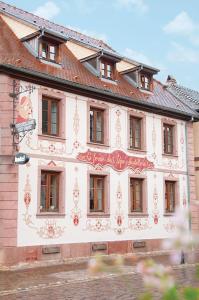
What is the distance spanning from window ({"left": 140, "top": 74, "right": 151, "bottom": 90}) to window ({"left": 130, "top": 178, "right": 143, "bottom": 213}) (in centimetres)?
443

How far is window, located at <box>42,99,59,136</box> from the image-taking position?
56.2 feet

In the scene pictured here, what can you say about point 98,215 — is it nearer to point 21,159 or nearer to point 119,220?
point 119,220

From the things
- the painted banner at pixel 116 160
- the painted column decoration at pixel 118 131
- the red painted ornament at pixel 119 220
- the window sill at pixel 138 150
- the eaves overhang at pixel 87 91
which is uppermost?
the eaves overhang at pixel 87 91

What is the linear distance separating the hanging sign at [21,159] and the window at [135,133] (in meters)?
6.49

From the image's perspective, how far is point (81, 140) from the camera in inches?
712

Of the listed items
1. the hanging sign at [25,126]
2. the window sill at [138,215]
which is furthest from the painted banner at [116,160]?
the hanging sign at [25,126]

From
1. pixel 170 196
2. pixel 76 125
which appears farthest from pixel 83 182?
pixel 170 196

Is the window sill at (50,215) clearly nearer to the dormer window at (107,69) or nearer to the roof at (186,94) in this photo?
the dormer window at (107,69)

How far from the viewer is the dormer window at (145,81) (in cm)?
2228

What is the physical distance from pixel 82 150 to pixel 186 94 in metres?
10.5

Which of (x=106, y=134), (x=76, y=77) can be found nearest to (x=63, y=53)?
(x=76, y=77)

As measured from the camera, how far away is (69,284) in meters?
11.0

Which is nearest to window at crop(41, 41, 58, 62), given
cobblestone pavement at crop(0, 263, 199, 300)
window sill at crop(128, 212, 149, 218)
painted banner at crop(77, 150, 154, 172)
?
painted banner at crop(77, 150, 154, 172)

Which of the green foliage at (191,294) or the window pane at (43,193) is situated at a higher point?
the window pane at (43,193)
